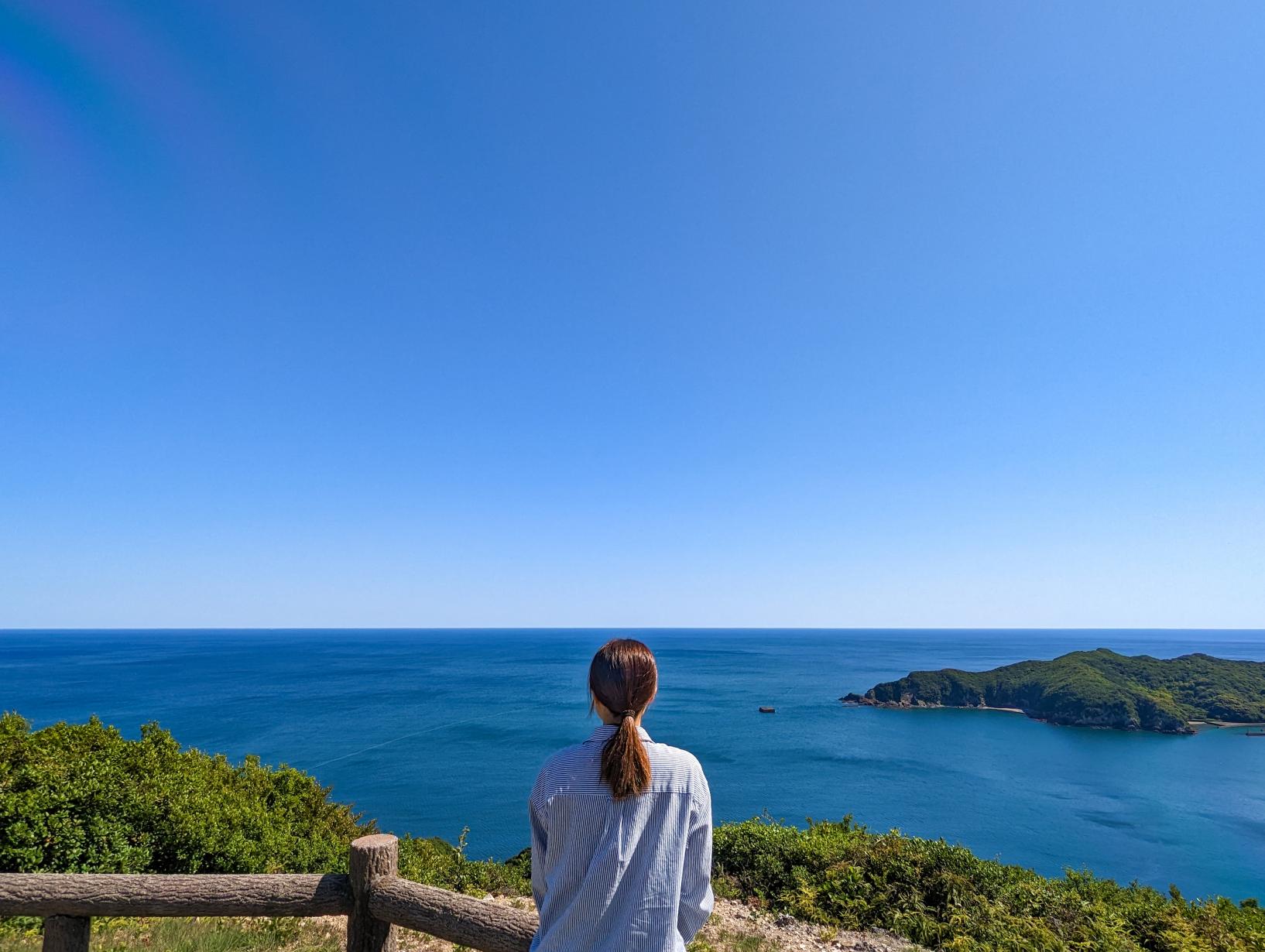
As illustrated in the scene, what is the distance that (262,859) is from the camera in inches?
268

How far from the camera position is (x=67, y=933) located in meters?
3.21

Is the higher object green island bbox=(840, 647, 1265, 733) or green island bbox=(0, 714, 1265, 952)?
green island bbox=(0, 714, 1265, 952)

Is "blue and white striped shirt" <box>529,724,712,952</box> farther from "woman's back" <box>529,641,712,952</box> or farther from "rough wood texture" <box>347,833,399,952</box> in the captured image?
"rough wood texture" <box>347,833,399,952</box>

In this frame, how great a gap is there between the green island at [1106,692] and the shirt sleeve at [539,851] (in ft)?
245

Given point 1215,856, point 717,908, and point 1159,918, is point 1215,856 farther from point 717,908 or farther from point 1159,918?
point 717,908

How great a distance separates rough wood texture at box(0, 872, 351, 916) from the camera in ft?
9.89

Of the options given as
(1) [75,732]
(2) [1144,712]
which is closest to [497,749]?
(1) [75,732]

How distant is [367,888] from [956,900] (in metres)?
7.14

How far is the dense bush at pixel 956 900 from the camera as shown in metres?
5.86

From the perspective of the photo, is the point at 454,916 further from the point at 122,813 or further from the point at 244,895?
the point at 122,813

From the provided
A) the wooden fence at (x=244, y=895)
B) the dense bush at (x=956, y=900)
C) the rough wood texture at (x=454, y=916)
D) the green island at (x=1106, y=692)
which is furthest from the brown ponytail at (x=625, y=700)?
the green island at (x=1106, y=692)

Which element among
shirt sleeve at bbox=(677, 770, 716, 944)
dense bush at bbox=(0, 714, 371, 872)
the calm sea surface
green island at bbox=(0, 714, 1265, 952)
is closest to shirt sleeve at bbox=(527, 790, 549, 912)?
shirt sleeve at bbox=(677, 770, 716, 944)

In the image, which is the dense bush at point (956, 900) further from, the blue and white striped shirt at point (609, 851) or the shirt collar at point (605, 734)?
the shirt collar at point (605, 734)

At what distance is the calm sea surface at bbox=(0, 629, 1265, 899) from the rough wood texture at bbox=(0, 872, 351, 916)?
2556 cm
